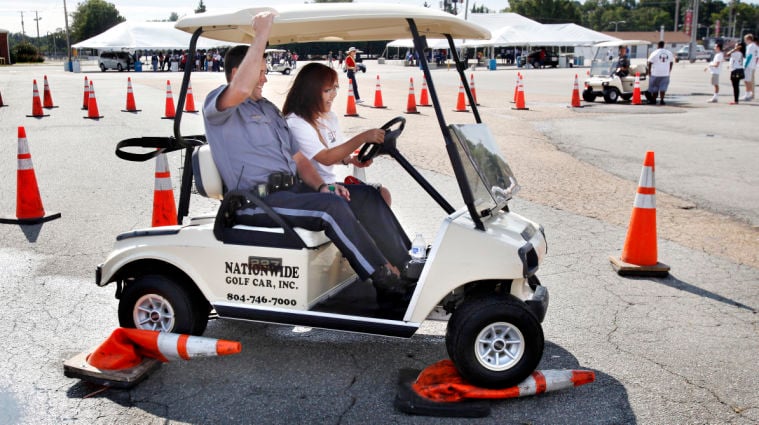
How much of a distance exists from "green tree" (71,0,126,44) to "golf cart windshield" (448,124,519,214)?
127 meters

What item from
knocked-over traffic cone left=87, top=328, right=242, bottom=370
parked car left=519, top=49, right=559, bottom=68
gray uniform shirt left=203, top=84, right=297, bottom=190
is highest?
parked car left=519, top=49, right=559, bottom=68

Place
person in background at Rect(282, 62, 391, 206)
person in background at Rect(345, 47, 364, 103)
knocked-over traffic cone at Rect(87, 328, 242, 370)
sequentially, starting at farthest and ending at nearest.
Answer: person in background at Rect(345, 47, 364, 103) < person in background at Rect(282, 62, 391, 206) < knocked-over traffic cone at Rect(87, 328, 242, 370)

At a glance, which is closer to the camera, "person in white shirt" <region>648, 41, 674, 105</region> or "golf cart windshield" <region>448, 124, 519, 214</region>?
"golf cart windshield" <region>448, 124, 519, 214</region>

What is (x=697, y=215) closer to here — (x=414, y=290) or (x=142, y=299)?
(x=414, y=290)

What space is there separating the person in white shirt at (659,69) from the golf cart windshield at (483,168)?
17529mm

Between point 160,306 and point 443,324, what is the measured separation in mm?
1762

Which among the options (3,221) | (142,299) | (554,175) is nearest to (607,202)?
(554,175)

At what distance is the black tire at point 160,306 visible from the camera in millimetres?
3986

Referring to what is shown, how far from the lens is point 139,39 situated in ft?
204

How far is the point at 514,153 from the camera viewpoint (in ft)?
39.0

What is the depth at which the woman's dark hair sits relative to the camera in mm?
4457

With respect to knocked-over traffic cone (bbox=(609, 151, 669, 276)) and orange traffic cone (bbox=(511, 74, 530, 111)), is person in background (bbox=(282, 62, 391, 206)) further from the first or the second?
orange traffic cone (bbox=(511, 74, 530, 111))

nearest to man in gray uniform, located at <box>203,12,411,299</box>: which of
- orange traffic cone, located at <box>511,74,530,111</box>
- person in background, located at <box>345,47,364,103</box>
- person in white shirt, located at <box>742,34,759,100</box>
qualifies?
orange traffic cone, located at <box>511,74,530,111</box>

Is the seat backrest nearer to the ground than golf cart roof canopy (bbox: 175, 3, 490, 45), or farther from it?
nearer to the ground
